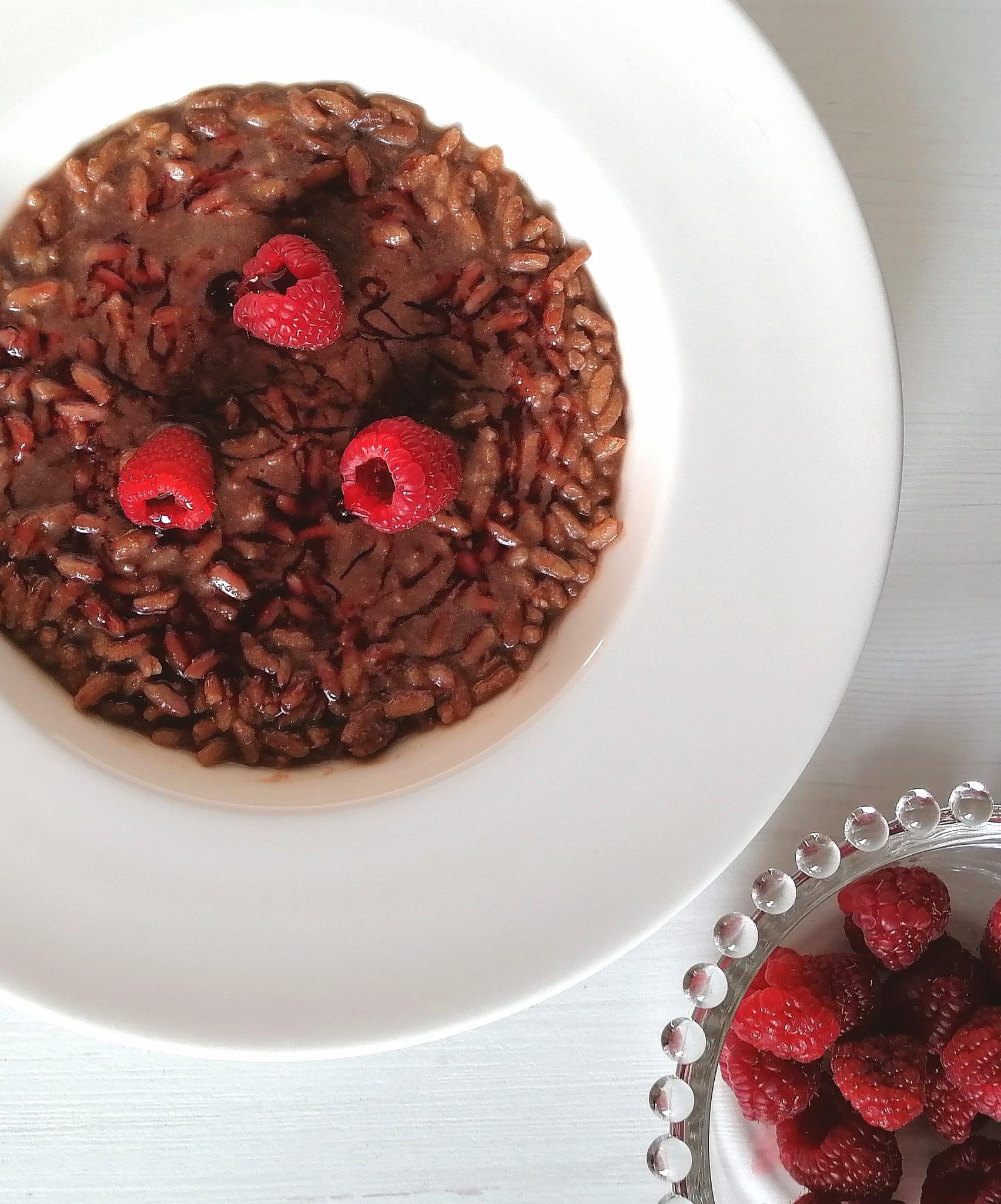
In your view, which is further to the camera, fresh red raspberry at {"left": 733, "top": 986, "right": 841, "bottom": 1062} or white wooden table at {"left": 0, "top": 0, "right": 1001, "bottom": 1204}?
white wooden table at {"left": 0, "top": 0, "right": 1001, "bottom": 1204}

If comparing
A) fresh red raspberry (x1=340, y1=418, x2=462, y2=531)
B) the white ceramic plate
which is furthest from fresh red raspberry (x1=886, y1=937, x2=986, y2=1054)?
fresh red raspberry (x1=340, y1=418, x2=462, y2=531)

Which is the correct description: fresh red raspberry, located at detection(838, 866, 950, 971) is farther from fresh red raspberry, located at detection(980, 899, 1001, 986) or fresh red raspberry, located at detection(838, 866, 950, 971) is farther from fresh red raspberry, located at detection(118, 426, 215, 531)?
fresh red raspberry, located at detection(118, 426, 215, 531)

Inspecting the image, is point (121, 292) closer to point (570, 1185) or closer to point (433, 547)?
point (433, 547)

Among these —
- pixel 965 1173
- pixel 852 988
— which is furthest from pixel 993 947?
pixel 965 1173

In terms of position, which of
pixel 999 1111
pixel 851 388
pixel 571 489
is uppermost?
pixel 851 388

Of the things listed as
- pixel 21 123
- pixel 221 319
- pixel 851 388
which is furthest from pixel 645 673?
pixel 21 123

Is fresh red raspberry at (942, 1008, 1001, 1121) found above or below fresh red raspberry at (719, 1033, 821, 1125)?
above

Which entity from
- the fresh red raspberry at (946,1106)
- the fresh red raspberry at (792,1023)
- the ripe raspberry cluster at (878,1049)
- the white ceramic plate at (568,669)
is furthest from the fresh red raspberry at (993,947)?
the white ceramic plate at (568,669)
